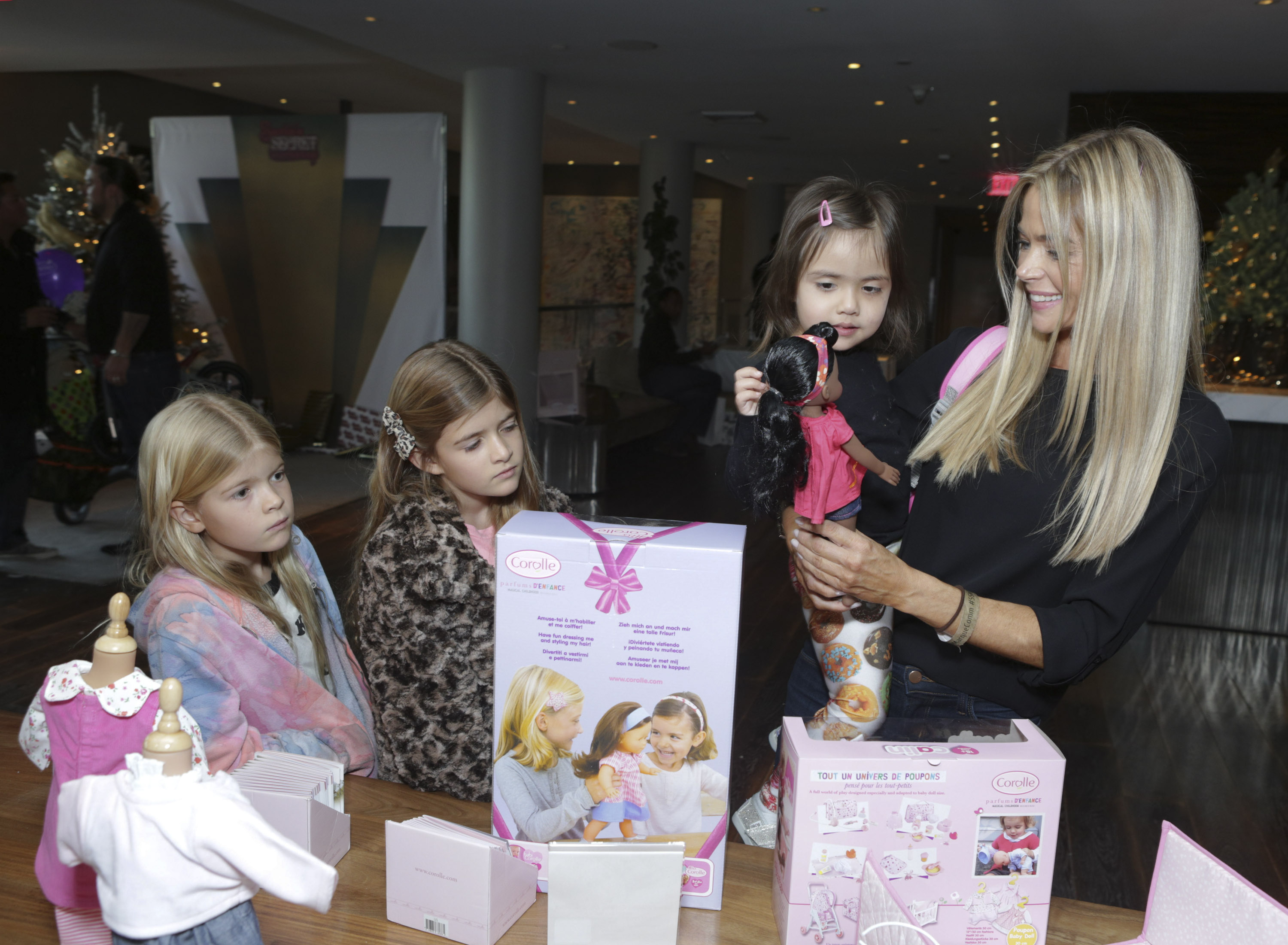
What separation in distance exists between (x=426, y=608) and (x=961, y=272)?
81.9ft

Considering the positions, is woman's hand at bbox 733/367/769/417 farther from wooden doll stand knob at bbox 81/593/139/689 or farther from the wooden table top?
wooden doll stand knob at bbox 81/593/139/689

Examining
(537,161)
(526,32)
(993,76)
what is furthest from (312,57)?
(993,76)

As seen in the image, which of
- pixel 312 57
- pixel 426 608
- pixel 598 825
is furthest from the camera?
pixel 312 57

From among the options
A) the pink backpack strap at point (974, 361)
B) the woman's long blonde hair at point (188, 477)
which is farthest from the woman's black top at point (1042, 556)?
the woman's long blonde hair at point (188, 477)

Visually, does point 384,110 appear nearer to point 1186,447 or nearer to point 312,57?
point 312,57

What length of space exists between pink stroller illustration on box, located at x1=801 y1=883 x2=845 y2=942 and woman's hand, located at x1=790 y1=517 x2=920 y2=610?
386mm

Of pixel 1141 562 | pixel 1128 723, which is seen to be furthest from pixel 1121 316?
pixel 1128 723

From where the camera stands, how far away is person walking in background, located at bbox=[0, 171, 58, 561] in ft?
14.2

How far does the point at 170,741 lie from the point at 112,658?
119 mm

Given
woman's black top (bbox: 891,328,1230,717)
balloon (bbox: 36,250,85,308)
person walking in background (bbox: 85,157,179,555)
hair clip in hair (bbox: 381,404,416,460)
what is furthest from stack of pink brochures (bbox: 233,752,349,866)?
balloon (bbox: 36,250,85,308)

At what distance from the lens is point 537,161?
7109 mm

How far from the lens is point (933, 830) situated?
912 mm

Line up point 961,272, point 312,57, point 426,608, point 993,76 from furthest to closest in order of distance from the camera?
point 961,272, point 312,57, point 993,76, point 426,608

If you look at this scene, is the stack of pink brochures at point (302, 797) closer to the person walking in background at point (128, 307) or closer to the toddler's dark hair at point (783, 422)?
the toddler's dark hair at point (783, 422)
